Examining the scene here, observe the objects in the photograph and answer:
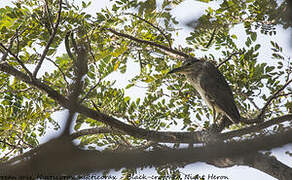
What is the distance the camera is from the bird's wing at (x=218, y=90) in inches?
154

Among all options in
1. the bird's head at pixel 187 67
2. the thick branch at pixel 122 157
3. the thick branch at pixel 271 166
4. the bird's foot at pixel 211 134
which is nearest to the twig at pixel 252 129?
the bird's foot at pixel 211 134

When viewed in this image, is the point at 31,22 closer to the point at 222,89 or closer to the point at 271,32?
the point at 222,89

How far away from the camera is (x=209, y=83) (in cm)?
446

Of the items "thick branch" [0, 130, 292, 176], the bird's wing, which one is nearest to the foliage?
the bird's wing

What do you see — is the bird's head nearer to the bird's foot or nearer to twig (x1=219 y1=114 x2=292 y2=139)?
the bird's foot

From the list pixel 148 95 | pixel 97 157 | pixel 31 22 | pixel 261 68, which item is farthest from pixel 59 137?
pixel 261 68

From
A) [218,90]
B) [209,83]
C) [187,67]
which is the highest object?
[187,67]

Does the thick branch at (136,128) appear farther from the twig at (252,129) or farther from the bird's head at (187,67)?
the bird's head at (187,67)

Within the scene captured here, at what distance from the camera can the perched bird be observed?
13.4ft

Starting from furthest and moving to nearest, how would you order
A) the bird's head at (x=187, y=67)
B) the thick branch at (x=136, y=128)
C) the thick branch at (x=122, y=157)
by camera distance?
the bird's head at (x=187, y=67)
the thick branch at (x=136, y=128)
the thick branch at (x=122, y=157)

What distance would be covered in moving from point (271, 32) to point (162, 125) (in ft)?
6.60

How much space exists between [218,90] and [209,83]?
0.22 meters

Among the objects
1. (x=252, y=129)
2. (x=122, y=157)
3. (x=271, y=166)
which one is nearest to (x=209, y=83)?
(x=252, y=129)

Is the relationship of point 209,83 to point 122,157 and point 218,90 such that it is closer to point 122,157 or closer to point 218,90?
point 218,90
